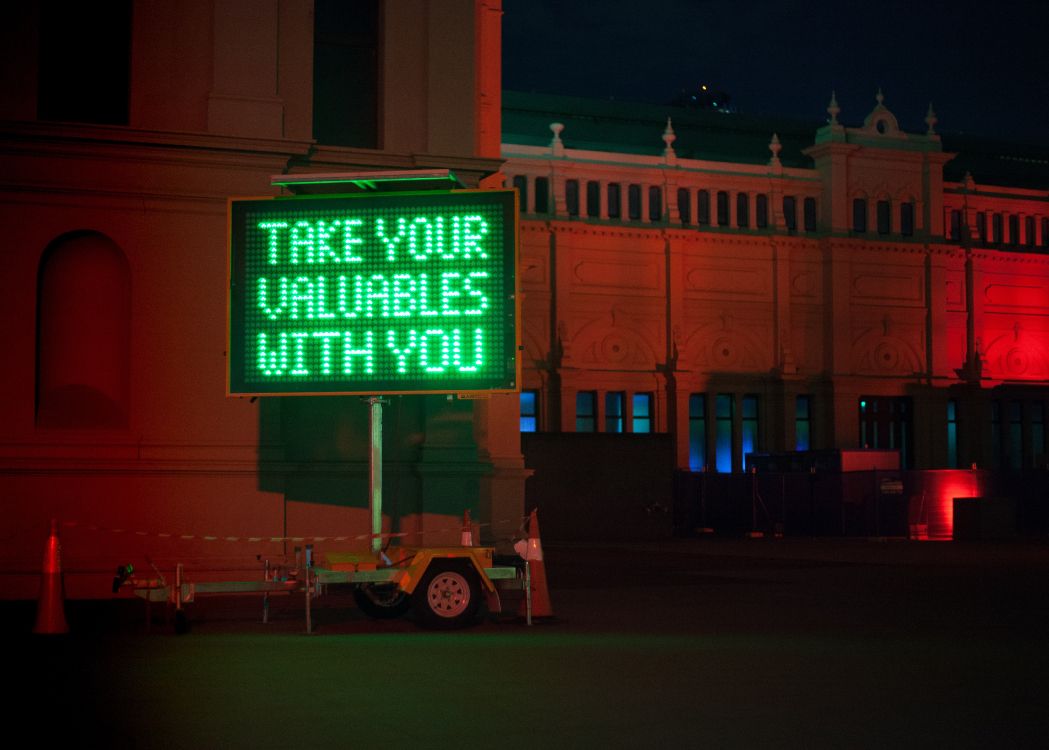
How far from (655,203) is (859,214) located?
942 centimetres

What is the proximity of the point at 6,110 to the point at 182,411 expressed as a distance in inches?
177

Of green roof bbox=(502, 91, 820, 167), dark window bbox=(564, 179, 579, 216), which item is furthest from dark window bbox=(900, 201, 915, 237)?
dark window bbox=(564, 179, 579, 216)

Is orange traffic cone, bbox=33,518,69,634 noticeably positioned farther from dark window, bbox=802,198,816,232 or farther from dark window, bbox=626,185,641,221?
dark window, bbox=802,198,816,232

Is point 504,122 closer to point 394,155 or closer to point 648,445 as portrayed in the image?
point 648,445

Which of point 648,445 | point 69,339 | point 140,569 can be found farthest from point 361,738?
point 648,445

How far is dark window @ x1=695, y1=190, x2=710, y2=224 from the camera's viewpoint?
193 feet

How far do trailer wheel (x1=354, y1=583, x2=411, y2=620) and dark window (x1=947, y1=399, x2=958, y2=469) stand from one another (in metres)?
49.0

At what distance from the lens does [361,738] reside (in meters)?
8.55

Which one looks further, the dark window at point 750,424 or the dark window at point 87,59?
the dark window at point 750,424

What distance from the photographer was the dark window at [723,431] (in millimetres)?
58594

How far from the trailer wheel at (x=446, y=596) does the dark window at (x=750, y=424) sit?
44.7 meters

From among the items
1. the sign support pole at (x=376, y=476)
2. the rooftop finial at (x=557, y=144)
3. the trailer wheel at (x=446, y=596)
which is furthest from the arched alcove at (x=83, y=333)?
the rooftop finial at (x=557, y=144)

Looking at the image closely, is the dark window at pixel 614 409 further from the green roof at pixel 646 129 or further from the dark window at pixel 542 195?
the green roof at pixel 646 129

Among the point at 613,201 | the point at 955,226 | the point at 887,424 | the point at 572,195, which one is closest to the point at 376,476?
the point at 572,195
